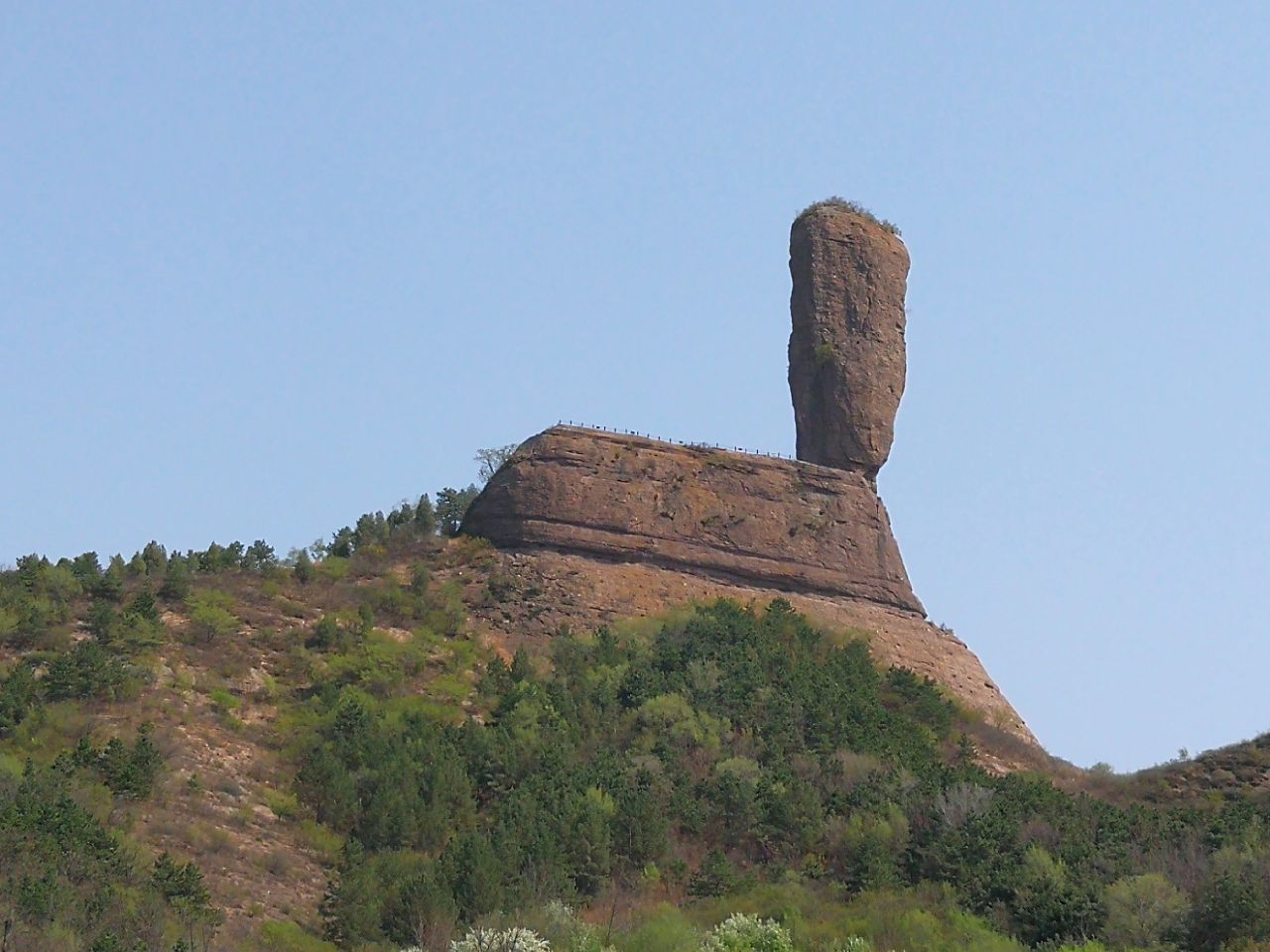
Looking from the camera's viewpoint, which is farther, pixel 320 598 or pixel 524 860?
pixel 320 598

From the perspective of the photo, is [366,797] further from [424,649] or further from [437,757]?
[424,649]

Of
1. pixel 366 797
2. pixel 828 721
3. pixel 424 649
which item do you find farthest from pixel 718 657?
pixel 366 797

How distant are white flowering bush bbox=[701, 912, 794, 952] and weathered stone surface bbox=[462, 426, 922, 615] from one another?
18.1 meters

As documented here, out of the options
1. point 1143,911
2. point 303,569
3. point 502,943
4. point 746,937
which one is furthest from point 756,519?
point 502,943

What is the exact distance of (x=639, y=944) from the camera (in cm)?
2703

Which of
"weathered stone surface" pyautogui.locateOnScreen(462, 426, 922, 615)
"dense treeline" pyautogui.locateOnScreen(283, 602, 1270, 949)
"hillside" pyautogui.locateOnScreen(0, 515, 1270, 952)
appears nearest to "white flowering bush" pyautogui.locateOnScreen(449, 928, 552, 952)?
"hillside" pyautogui.locateOnScreen(0, 515, 1270, 952)

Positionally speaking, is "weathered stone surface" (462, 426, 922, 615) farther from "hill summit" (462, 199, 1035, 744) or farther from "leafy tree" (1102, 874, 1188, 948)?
"leafy tree" (1102, 874, 1188, 948)

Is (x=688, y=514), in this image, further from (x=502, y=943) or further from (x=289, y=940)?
(x=502, y=943)

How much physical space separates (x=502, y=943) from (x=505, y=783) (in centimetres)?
1048

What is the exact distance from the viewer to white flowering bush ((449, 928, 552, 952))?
79.8 feet

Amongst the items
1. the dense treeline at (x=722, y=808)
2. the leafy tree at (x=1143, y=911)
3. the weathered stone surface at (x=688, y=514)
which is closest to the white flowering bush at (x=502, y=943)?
the dense treeline at (x=722, y=808)

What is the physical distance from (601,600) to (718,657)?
3.52 metres

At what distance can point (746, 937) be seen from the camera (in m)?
26.5

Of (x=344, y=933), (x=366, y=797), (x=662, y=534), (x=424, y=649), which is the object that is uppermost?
(x=662, y=534)
